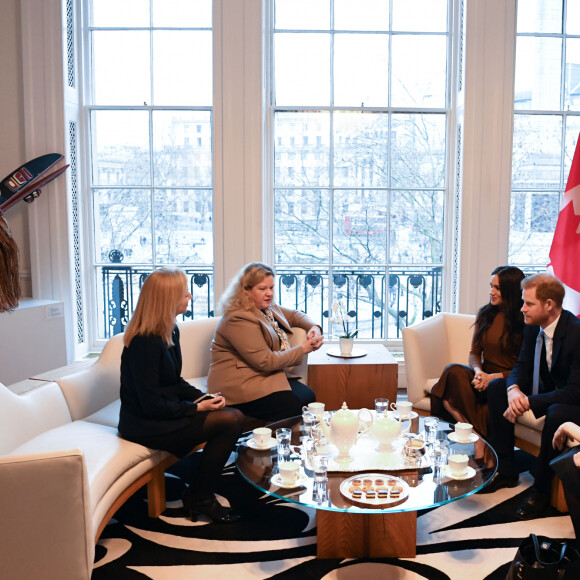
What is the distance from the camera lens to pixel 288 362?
3125 mm

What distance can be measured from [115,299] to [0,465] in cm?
284

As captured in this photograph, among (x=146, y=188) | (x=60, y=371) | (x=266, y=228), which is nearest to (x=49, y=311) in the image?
(x=60, y=371)

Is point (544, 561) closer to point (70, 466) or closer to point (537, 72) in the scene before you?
point (70, 466)

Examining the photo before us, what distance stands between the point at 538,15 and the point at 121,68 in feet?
10.1

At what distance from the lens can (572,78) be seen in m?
4.32

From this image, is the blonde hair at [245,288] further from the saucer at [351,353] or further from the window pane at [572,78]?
the window pane at [572,78]

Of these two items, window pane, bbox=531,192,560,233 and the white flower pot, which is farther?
window pane, bbox=531,192,560,233

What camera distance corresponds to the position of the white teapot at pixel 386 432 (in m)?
2.33

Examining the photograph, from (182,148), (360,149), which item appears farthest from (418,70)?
(182,148)

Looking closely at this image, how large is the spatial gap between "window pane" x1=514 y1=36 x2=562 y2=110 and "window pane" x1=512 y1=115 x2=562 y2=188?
0.12 meters

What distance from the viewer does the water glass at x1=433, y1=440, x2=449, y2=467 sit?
2221 millimetres

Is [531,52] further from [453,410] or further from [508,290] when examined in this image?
[453,410]

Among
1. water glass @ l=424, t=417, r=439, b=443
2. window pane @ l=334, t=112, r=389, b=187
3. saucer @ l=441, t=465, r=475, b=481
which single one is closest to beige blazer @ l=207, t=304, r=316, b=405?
water glass @ l=424, t=417, r=439, b=443

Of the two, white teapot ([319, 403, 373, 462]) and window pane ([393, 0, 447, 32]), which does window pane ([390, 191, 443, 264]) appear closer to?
window pane ([393, 0, 447, 32])
